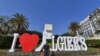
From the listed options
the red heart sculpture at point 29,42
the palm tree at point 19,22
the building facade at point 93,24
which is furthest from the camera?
the building facade at point 93,24

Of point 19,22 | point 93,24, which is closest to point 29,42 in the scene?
point 19,22

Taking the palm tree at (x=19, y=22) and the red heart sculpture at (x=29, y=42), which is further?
the palm tree at (x=19, y=22)

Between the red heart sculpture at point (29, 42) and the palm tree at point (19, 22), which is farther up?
the palm tree at point (19, 22)

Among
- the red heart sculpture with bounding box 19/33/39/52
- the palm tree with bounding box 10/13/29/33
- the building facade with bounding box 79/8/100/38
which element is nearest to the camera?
the red heart sculpture with bounding box 19/33/39/52

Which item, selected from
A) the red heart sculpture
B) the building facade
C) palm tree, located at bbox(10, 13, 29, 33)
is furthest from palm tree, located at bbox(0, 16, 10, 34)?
the red heart sculpture

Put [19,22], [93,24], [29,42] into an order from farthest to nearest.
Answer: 1. [93,24]
2. [19,22]
3. [29,42]

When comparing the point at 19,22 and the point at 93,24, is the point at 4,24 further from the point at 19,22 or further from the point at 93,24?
the point at 93,24

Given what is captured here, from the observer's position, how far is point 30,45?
22.1m

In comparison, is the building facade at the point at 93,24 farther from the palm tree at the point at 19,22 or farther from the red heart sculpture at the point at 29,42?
the red heart sculpture at the point at 29,42

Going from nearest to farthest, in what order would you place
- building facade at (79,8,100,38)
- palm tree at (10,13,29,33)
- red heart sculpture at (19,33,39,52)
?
red heart sculpture at (19,33,39,52) < palm tree at (10,13,29,33) < building facade at (79,8,100,38)

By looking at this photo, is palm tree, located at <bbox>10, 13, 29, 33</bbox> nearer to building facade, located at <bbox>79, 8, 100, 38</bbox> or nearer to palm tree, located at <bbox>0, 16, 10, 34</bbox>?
palm tree, located at <bbox>0, 16, 10, 34</bbox>

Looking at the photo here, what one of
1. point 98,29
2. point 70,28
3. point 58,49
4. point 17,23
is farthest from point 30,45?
point 98,29

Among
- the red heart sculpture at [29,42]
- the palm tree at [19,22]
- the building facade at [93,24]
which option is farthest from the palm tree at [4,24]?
the red heart sculpture at [29,42]

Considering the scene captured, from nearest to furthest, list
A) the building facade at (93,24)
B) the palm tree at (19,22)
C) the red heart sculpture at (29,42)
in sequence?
the red heart sculpture at (29,42) → the palm tree at (19,22) → the building facade at (93,24)
